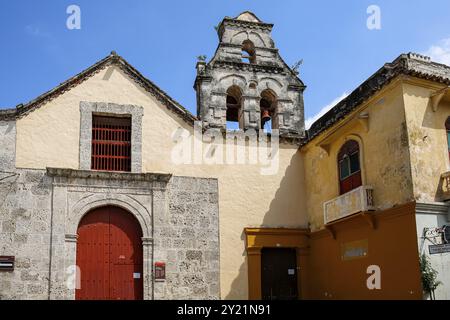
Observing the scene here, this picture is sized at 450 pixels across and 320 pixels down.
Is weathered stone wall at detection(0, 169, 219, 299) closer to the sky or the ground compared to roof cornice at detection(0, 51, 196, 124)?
closer to the ground

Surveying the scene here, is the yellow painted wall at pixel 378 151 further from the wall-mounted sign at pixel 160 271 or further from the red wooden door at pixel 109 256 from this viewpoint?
the red wooden door at pixel 109 256

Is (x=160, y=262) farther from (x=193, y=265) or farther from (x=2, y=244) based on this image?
(x=2, y=244)

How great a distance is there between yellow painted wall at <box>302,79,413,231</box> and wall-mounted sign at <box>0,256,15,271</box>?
7.91m

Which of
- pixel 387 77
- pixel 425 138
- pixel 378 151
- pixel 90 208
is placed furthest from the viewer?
pixel 90 208

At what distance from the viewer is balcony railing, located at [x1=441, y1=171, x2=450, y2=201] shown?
1228 centimetres

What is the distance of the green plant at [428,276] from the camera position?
11.5 meters

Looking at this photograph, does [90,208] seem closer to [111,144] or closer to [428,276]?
[111,144]

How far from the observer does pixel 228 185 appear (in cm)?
1619

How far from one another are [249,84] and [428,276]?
7988 mm

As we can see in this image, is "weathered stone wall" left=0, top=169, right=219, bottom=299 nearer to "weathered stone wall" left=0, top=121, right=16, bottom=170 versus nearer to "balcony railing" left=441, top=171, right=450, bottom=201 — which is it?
"weathered stone wall" left=0, top=121, right=16, bottom=170

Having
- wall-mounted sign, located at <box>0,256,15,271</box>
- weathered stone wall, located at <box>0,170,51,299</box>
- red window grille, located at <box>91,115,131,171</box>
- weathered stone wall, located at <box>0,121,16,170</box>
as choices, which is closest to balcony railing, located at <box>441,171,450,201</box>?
red window grille, located at <box>91,115,131,171</box>

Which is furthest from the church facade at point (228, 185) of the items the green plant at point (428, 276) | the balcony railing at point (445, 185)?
the green plant at point (428, 276)

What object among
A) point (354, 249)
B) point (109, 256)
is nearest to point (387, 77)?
point (354, 249)
